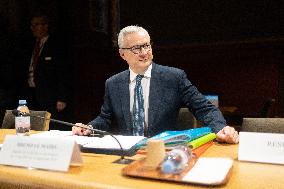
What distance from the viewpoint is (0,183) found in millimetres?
1339

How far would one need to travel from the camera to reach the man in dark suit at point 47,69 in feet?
14.8

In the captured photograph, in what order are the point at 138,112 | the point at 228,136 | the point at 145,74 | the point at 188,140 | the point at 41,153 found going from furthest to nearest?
the point at 145,74
the point at 138,112
the point at 228,136
the point at 188,140
the point at 41,153

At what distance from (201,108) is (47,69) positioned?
8.94 feet

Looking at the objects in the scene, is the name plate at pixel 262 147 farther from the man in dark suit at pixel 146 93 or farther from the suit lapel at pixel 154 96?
the suit lapel at pixel 154 96

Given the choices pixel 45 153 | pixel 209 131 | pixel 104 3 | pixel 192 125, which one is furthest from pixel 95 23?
pixel 45 153

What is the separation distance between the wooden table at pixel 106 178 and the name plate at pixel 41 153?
0.9 inches

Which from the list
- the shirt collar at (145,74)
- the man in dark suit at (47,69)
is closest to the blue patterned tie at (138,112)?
the shirt collar at (145,74)

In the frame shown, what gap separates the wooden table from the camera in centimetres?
114

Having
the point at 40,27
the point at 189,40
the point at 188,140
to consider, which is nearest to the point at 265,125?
the point at 188,140

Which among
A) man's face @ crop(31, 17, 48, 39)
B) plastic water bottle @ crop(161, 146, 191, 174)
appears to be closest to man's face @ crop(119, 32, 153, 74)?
plastic water bottle @ crop(161, 146, 191, 174)

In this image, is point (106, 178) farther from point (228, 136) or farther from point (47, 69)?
point (47, 69)

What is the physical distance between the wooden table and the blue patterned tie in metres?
0.88

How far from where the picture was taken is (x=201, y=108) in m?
2.26

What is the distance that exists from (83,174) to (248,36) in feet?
14.0
